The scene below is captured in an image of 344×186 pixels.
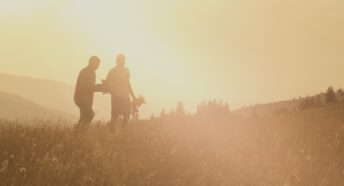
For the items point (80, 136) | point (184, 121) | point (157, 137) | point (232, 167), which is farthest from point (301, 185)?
point (184, 121)

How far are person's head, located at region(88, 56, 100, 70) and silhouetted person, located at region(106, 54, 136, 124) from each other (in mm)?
1225

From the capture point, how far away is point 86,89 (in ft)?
42.0

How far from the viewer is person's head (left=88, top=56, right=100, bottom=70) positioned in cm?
1285

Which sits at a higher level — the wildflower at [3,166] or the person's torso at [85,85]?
the person's torso at [85,85]

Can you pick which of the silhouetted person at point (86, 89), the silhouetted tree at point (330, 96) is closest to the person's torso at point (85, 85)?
the silhouetted person at point (86, 89)

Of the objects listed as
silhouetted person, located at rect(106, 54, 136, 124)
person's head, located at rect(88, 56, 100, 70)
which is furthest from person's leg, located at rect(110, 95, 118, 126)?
person's head, located at rect(88, 56, 100, 70)

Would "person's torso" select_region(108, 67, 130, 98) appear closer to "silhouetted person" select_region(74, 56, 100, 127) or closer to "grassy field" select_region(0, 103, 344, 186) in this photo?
"grassy field" select_region(0, 103, 344, 186)

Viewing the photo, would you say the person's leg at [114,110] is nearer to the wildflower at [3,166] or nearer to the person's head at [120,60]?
the person's head at [120,60]

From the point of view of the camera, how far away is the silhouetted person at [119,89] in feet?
46.7

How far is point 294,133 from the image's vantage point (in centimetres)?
1520

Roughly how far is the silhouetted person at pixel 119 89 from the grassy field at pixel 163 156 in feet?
1.75

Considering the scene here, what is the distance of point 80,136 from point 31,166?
274cm

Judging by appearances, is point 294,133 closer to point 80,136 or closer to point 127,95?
point 127,95

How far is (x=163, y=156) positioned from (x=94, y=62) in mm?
3353
